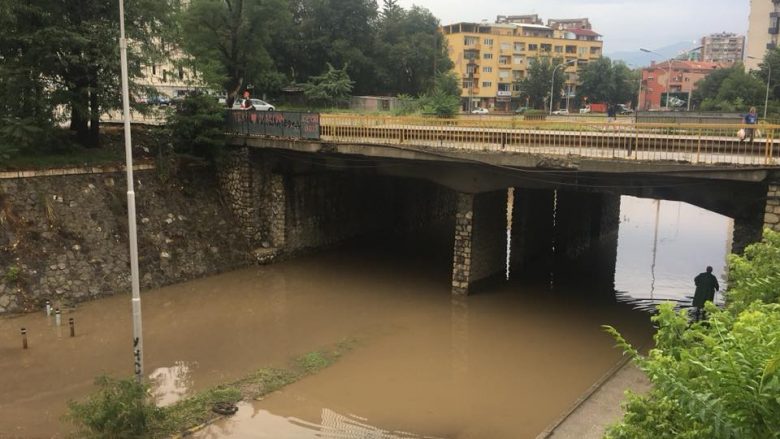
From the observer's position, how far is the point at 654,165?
619 inches

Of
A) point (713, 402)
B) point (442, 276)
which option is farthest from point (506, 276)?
point (713, 402)

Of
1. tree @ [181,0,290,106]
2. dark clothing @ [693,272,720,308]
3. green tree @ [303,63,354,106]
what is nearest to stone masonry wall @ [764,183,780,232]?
dark clothing @ [693,272,720,308]

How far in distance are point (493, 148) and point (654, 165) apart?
463 centimetres

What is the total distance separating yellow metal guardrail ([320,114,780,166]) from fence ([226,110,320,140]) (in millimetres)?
463

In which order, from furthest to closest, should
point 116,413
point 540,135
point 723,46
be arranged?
point 723,46 < point 540,135 < point 116,413

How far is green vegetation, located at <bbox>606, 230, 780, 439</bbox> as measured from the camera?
160 inches

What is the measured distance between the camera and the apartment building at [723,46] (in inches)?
6973

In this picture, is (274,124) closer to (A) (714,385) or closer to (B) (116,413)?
(B) (116,413)

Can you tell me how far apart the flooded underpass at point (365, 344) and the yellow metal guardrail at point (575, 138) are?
5143 millimetres

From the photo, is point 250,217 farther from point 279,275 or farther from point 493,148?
point 493,148

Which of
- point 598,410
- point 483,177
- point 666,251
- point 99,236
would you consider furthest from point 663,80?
point 598,410

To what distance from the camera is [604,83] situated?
74.2 meters

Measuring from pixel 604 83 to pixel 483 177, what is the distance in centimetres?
6023

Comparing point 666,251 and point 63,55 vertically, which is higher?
point 63,55
